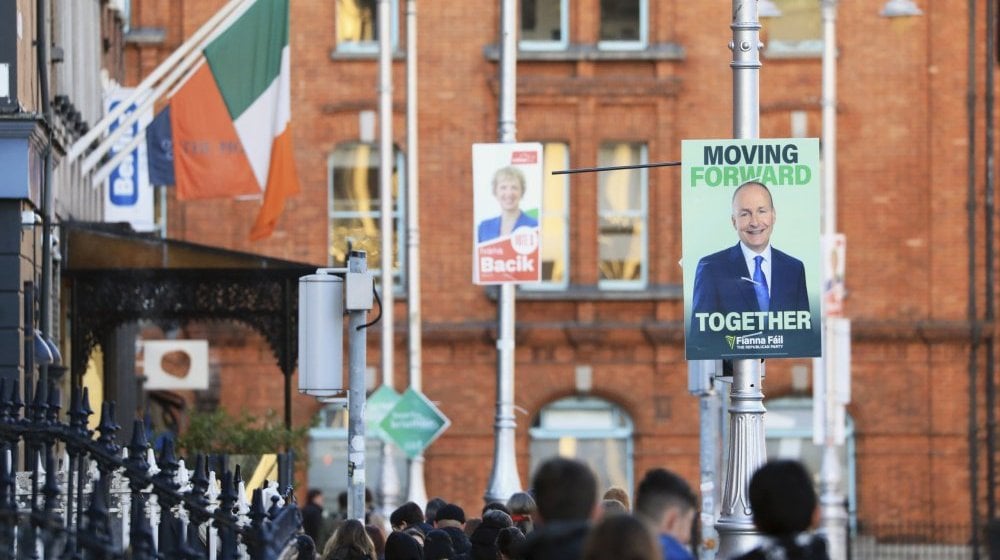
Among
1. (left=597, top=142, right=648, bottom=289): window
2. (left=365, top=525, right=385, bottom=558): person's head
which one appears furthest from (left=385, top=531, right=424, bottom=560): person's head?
(left=597, top=142, right=648, bottom=289): window

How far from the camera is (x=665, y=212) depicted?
41.3 m

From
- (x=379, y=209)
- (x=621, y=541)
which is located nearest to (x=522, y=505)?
(x=621, y=541)

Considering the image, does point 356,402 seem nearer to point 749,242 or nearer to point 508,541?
point 749,242

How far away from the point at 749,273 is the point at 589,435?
25.6m

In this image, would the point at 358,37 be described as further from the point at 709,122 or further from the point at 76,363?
the point at 76,363

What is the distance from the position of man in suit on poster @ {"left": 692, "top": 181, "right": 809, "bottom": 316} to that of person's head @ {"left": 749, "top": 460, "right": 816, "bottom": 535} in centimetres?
710

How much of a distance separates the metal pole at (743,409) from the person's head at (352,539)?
2.45 m

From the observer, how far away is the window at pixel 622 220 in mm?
41469

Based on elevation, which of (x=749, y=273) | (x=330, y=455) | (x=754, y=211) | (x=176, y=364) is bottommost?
(x=330, y=455)

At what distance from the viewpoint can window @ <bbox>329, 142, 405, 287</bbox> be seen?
41062 mm

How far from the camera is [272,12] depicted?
26.1 m

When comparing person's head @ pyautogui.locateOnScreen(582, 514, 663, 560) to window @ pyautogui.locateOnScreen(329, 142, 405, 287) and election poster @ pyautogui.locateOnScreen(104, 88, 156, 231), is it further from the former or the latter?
window @ pyautogui.locateOnScreen(329, 142, 405, 287)

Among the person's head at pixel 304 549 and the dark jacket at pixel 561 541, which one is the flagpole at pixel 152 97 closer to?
the person's head at pixel 304 549

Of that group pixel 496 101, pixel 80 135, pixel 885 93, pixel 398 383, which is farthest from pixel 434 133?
pixel 80 135
